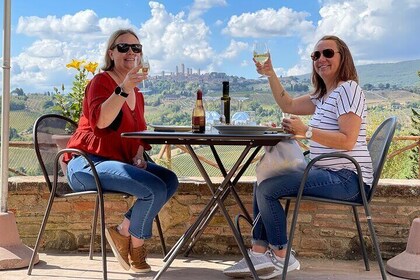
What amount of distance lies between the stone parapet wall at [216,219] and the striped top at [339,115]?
680 millimetres

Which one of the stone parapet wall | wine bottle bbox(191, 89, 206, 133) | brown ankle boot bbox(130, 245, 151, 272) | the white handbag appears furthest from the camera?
the stone parapet wall

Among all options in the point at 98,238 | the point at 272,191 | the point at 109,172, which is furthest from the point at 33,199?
the point at 272,191

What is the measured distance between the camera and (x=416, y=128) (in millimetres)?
23281

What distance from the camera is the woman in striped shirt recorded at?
2.95 meters

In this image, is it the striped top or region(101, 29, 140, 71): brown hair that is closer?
the striped top

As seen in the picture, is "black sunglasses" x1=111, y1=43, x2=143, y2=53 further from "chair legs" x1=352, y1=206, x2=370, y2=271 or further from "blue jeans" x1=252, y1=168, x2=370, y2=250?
"chair legs" x1=352, y1=206, x2=370, y2=271

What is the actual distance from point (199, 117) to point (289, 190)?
23.6 inches

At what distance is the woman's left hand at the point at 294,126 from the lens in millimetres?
2893

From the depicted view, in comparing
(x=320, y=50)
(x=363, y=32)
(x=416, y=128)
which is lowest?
(x=416, y=128)

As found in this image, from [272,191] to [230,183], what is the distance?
0.28 meters

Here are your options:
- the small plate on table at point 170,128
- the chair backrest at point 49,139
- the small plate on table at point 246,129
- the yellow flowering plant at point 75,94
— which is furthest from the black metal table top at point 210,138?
the yellow flowering plant at point 75,94

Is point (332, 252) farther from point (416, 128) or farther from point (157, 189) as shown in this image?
point (416, 128)

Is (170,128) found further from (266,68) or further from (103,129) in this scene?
(266,68)

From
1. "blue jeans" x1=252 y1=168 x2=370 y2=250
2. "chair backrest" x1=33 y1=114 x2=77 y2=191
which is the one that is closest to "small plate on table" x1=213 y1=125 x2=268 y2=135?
"blue jeans" x1=252 y1=168 x2=370 y2=250
